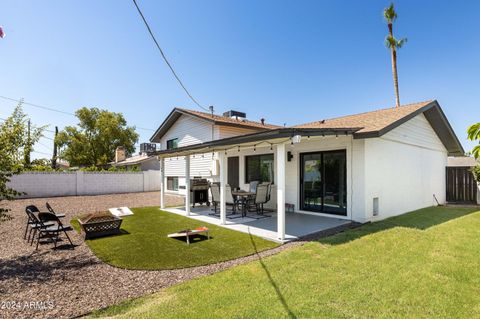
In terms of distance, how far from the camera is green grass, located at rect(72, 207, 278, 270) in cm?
478

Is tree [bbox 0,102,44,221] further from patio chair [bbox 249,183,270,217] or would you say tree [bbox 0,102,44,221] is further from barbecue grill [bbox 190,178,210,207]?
barbecue grill [bbox 190,178,210,207]

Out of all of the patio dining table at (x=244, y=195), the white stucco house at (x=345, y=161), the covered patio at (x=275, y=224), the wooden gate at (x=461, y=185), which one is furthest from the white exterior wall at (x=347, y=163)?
the wooden gate at (x=461, y=185)

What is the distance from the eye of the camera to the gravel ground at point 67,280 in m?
3.25

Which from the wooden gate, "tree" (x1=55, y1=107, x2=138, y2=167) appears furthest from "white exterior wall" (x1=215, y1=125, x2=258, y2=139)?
"tree" (x1=55, y1=107, x2=138, y2=167)

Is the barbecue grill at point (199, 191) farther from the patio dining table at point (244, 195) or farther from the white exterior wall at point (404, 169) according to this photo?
the white exterior wall at point (404, 169)

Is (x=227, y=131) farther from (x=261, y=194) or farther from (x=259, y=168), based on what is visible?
(x=261, y=194)

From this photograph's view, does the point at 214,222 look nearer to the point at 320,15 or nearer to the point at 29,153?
the point at 29,153

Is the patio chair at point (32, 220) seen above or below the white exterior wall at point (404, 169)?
below

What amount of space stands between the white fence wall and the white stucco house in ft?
28.7

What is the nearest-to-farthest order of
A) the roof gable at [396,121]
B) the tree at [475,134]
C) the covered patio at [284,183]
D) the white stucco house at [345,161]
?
the tree at [475,134] < the covered patio at [284,183] < the white stucco house at [345,161] < the roof gable at [396,121]

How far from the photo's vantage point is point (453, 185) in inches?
519

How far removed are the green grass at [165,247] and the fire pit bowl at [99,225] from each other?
29cm

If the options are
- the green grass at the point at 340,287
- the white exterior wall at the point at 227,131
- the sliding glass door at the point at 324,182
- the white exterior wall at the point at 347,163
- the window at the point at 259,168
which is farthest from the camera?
the white exterior wall at the point at 227,131

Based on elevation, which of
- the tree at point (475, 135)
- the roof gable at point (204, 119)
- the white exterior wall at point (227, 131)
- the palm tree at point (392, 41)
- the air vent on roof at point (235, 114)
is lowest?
the tree at point (475, 135)
